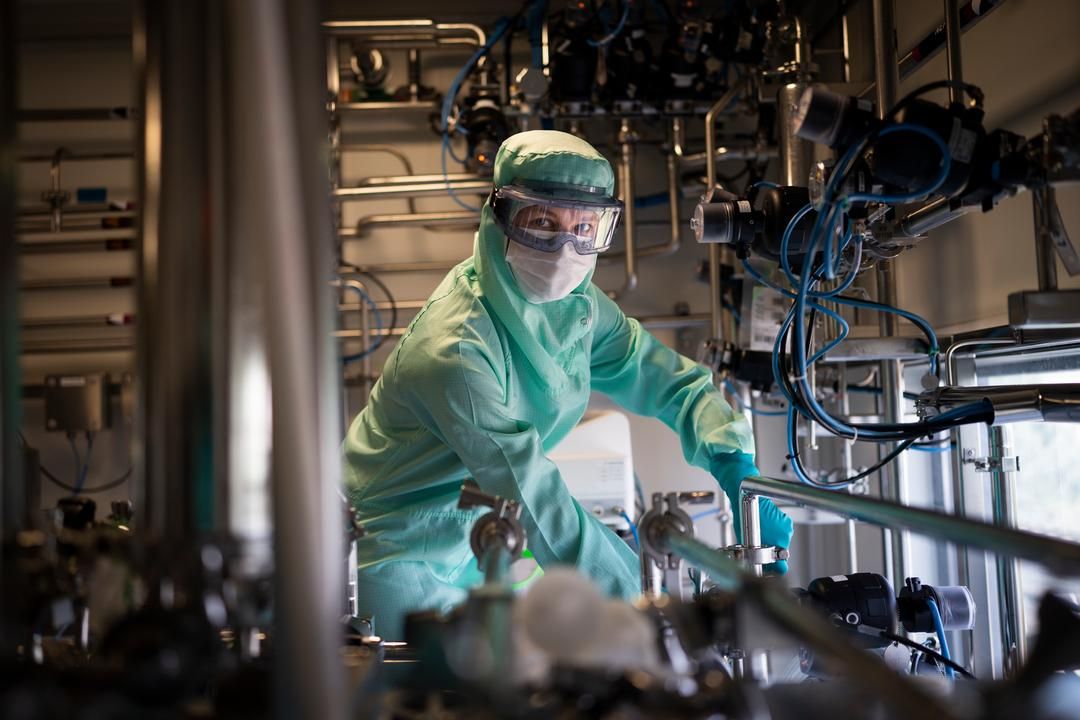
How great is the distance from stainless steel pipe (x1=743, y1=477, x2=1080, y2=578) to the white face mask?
2.63 feet

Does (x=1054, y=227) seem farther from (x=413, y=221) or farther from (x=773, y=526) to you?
(x=413, y=221)

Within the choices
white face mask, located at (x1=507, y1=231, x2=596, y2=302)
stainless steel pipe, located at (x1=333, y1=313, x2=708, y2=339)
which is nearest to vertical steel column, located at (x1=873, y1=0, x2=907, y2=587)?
white face mask, located at (x1=507, y1=231, x2=596, y2=302)

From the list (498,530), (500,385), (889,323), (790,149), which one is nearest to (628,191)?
(790,149)

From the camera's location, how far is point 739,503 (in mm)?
1481

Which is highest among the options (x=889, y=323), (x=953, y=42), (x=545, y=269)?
(x=953, y=42)

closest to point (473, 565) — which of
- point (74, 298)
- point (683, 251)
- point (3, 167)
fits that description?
point (3, 167)

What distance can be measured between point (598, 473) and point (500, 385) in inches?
40.0

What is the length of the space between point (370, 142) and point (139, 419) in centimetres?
296

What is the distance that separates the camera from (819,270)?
1.36 meters

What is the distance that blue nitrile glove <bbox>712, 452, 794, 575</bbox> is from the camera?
1546 millimetres

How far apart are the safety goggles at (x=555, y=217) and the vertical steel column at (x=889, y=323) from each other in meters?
0.59

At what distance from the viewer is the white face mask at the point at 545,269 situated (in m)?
1.75

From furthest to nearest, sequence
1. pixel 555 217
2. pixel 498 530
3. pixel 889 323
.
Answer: pixel 889 323, pixel 555 217, pixel 498 530

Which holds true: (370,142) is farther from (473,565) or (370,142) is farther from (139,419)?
(139,419)
